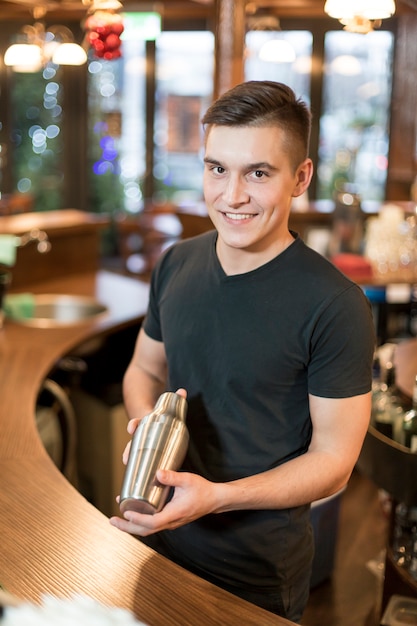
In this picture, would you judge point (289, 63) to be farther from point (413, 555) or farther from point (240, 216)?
point (240, 216)

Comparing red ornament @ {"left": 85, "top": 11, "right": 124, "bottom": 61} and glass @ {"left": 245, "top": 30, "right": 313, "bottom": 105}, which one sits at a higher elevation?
glass @ {"left": 245, "top": 30, "right": 313, "bottom": 105}

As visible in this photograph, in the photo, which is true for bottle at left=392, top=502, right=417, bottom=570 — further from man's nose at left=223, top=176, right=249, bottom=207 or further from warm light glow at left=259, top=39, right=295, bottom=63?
warm light glow at left=259, top=39, right=295, bottom=63

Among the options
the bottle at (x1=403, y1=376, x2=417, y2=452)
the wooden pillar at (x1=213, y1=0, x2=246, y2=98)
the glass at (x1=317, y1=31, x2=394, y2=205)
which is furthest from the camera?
the glass at (x1=317, y1=31, x2=394, y2=205)

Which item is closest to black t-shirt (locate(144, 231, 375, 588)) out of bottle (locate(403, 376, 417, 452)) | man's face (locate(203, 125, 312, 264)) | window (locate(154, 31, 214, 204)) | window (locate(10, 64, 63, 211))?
man's face (locate(203, 125, 312, 264))

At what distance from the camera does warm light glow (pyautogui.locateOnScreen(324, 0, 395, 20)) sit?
3.28 metres

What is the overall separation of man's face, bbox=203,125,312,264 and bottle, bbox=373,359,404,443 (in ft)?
3.37

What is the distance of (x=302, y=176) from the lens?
1645 mm

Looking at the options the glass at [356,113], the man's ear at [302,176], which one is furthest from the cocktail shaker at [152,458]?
the glass at [356,113]

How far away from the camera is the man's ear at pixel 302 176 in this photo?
5.33ft

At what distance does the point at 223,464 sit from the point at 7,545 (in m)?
0.44

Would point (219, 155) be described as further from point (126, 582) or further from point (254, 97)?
point (126, 582)

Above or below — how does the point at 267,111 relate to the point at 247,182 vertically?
above

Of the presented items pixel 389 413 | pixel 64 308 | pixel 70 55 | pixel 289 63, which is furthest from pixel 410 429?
pixel 289 63

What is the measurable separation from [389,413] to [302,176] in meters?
1.13
